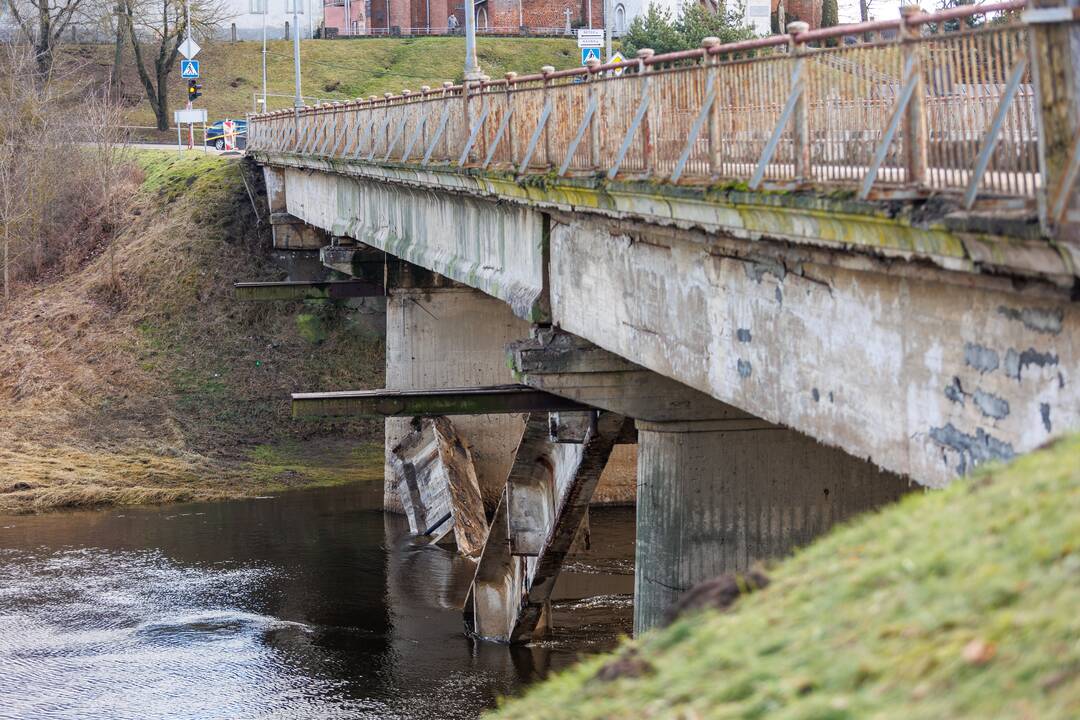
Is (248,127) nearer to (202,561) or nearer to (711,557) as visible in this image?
(202,561)

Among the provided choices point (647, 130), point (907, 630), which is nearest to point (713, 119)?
point (647, 130)

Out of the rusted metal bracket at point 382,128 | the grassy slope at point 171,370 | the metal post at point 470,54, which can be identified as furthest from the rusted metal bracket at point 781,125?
the grassy slope at point 171,370

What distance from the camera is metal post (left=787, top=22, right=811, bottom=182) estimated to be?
33.4 feet

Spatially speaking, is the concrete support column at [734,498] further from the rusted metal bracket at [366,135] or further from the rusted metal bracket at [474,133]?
the rusted metal bracket at [366,135]

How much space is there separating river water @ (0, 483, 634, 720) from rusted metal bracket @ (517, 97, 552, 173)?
246 inches

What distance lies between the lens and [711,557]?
16.6 meters

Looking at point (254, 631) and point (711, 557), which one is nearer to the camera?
point (711, 557)

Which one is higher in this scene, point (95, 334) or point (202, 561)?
point (95, 334)

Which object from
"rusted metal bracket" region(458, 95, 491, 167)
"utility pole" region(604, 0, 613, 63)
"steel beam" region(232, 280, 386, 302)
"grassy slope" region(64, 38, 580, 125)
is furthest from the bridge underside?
"grassy slope" region(64, 38, 580, 125)

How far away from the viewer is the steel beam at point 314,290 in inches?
1318

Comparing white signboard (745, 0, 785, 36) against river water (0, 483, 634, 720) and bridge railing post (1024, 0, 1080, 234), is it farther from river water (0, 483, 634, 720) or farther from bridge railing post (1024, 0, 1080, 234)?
bridge railing post (1024, 0, 1080, 234)

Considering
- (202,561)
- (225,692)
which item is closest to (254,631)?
(225,692)

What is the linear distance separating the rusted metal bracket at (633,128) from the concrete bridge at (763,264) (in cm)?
5

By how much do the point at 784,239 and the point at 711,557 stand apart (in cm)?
671
